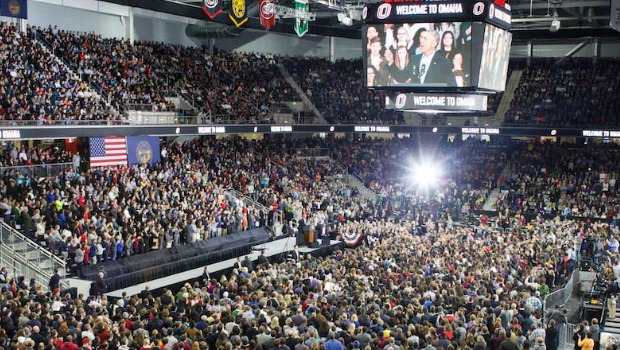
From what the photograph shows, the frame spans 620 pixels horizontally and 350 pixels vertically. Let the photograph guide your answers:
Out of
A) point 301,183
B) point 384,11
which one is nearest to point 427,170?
point 301,183

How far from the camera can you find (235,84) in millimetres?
42531

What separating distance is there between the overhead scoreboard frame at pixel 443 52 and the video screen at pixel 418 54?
0.09ft

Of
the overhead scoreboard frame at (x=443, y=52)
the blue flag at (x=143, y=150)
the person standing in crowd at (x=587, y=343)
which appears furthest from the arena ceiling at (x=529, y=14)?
the person standing in crowd at (x=587, y=343)

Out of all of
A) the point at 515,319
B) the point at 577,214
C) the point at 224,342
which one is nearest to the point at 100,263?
the point at 224,342

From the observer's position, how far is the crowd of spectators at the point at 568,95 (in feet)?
136

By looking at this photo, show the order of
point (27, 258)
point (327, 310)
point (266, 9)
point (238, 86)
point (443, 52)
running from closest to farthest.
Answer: point (327, 310)
point (443, 52)
point (27, 258)
point (266, 9)
point (238, 86)

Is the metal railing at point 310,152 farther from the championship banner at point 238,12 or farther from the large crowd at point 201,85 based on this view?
the championship banner at point 238,12

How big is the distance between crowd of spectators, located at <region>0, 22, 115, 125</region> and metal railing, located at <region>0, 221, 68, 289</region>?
557cm

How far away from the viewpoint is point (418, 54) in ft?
64.3

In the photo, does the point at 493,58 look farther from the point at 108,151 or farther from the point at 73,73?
the point at 73,73

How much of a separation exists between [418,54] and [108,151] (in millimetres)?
16455

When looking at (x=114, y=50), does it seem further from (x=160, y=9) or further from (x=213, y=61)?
(x=213, y=61)

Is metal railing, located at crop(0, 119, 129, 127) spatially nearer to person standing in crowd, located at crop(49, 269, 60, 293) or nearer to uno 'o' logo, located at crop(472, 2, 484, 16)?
person standing in crowd, located at crop(49, 269, 60, 293)

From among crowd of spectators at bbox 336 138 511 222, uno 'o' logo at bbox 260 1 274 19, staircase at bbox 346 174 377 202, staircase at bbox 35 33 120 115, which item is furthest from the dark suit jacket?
staircase at bbox 346 174 377 202
